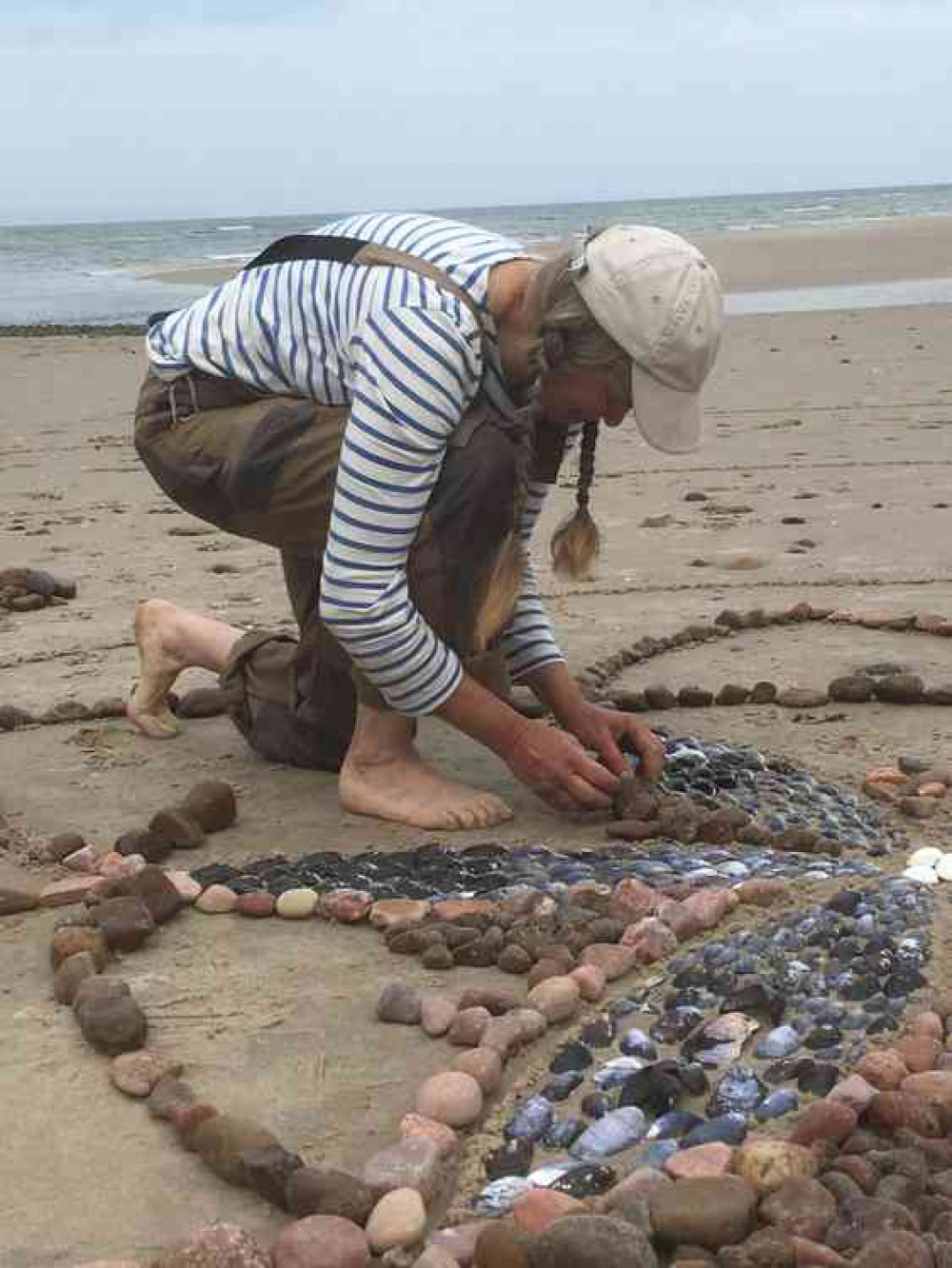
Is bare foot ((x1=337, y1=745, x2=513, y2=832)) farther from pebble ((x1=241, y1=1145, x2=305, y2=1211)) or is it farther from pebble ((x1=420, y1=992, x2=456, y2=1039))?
pebble ((x1=241, y1=1145, x2=305, y2=1211))

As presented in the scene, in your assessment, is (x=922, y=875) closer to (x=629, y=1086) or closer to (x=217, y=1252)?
(x=629, y=1086)

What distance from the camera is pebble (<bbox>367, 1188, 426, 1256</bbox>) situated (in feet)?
6.01

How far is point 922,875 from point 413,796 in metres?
0.99

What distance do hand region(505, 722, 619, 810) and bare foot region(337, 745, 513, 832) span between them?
12 cm

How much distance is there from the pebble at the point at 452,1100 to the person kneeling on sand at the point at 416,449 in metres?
1.07

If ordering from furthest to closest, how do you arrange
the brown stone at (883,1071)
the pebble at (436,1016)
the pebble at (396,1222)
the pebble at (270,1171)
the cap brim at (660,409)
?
the cap brim at (660,409) < the pebble at (436,1016) < the brown stone at (883,1071) < the pebble at (270,1171) < the pebble at (396,1222)

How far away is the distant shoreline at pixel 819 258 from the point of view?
23.7 metres

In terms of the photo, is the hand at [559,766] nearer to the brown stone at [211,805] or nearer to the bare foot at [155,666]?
the brown stone at [211,805]

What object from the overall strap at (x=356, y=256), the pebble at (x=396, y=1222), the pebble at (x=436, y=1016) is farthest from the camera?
the overall strap at (x=356, y=256)

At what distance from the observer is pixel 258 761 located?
3711mm

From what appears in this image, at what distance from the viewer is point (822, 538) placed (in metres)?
5.77

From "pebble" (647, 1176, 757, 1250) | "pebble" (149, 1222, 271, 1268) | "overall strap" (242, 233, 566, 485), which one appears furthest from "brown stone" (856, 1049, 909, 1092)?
"overall strap" (242, 233, 566, 485)

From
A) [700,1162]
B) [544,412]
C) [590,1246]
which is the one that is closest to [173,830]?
[544,412]

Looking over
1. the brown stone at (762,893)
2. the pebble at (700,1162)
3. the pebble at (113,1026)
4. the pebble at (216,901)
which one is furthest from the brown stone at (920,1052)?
the pebble at (216,901)
